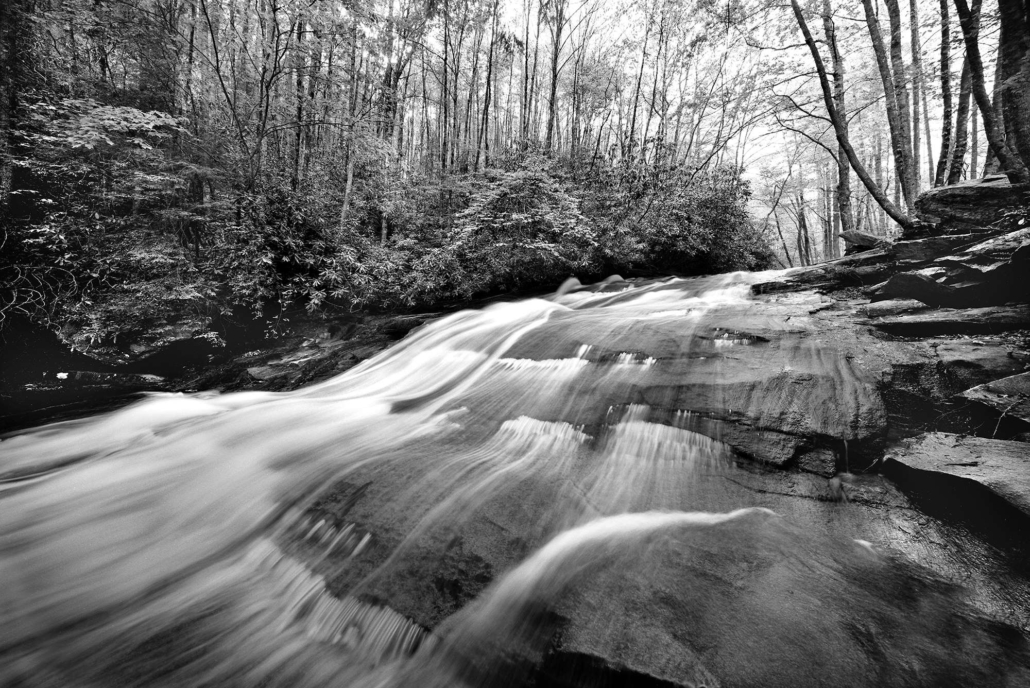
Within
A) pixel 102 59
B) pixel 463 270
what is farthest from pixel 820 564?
pixel 102 59

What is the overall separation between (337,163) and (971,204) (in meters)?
12.0

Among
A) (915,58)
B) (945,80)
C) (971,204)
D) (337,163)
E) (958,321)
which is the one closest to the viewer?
(958,321)

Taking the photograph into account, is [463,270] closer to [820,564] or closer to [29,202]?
[29,202]

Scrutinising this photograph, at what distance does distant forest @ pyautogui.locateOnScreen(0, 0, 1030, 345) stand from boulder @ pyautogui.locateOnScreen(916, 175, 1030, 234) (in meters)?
0.26

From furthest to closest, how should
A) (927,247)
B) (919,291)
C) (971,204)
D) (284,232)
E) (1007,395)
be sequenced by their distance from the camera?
(284,232) < (971,204) < (927,247) < (919,291) < (1007,395)

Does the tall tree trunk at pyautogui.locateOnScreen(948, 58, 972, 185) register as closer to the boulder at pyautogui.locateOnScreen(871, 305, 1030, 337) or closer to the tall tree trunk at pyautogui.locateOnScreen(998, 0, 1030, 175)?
the tall tree trunk at pyautogui.locateOnScreen(998, 0, 1030, 175)

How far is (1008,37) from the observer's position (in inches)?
146

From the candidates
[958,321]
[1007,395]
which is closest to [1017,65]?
[958,321]

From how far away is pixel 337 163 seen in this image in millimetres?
10062

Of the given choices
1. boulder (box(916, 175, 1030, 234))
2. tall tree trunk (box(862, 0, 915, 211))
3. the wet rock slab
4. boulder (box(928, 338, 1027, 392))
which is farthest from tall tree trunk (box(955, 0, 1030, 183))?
the wet rock slab

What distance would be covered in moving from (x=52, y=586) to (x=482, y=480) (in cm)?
224

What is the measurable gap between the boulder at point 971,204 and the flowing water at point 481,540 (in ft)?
12.4

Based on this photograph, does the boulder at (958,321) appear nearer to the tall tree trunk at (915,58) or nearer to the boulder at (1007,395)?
the boulder at (1007,395)

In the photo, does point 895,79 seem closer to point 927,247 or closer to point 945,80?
point 945,80
